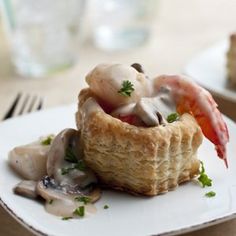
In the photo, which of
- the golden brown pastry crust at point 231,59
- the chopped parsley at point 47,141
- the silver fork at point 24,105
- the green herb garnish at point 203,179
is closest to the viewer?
the green herb garnish at point 203,179

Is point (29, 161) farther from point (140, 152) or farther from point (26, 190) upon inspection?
point (140, 152)

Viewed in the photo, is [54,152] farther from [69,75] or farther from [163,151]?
[69,75]

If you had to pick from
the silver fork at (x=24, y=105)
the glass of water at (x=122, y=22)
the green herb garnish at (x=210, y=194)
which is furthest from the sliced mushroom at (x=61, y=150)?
the glass of water at (x=122, y=22)

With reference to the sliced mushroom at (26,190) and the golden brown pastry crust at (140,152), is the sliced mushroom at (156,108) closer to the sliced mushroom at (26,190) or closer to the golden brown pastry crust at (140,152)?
the golden brown pastry crust at (140,152)

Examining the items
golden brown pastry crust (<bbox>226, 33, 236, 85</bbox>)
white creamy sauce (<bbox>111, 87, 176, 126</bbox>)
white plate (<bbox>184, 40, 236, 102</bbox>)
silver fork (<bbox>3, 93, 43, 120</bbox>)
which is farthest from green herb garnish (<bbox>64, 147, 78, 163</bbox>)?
golden brown pastry crust (<bbox>226, 33, 236, 85</bbox>)

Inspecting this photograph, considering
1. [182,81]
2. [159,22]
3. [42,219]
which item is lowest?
[159,22]

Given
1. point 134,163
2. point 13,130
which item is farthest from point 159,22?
point 134,163
